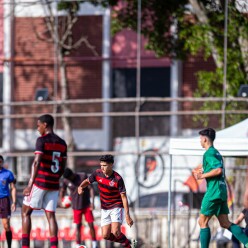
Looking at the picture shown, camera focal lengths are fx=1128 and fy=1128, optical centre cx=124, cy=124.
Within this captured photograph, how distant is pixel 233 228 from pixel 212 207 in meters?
0.74

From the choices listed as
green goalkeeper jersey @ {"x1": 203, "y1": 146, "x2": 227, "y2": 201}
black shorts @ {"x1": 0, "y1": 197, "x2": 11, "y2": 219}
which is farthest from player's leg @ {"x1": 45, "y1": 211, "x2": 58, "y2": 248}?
green goalkeeper jersey @ {"x1": 203, "y1": 146, "x2": 227, "y2": 201}

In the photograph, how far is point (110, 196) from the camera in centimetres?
1725

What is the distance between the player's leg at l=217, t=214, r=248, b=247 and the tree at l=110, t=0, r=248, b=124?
799 centimetres

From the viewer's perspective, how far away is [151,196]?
83.5 ft

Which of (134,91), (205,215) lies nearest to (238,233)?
(205,215)

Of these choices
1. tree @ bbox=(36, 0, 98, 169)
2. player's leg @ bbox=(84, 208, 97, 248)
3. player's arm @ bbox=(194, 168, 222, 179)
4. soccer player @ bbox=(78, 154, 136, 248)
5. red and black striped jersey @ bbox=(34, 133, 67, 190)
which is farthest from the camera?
tree @ bbox=(36, 0, 98, 169)

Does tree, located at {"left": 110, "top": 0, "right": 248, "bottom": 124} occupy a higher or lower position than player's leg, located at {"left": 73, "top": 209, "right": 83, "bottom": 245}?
higher

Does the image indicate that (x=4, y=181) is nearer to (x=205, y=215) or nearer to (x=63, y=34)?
(x=205, y=215)

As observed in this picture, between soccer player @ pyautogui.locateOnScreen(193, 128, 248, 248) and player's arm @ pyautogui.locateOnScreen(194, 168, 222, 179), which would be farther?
soccer player @ pyautogui.locateOnScreen(193, 128, 248, 248)

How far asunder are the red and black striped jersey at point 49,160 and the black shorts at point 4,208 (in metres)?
1.76

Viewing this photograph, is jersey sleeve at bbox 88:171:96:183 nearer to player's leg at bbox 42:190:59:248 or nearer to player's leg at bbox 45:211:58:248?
player's leg at bbox 42:190:59:248

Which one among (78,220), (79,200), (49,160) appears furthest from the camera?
(78,220)

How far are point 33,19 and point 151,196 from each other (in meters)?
7.87

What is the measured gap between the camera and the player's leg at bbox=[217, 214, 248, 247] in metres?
17.2
